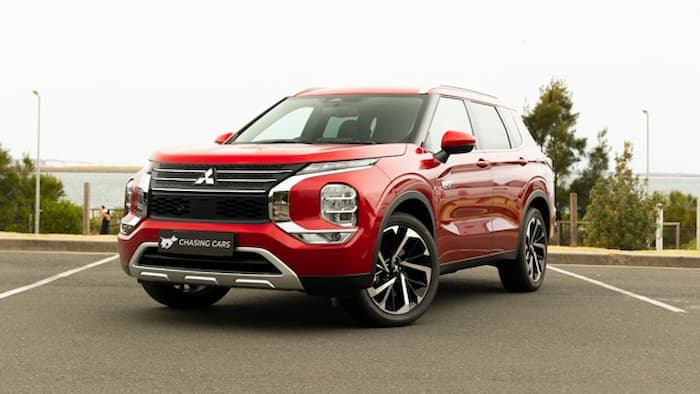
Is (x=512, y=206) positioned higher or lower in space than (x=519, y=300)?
higher

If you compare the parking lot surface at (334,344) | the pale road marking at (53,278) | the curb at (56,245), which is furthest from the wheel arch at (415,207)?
the curb at (56,245)

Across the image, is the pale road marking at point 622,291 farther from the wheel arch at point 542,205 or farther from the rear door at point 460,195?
the rear door at point 460,195

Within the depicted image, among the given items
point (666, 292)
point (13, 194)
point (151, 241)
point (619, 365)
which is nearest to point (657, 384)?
point (619, 365)

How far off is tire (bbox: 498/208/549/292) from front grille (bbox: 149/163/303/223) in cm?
331

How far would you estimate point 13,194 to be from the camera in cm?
8512

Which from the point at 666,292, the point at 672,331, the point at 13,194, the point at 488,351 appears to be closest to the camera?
the point at 488,351

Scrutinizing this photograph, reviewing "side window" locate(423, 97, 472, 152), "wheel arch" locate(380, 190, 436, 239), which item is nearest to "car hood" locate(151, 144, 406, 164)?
"wheel arch" locate(380, 190, 436, 239)

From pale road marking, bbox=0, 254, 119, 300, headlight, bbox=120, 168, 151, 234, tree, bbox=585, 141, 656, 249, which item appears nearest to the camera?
headlight, bbox=120, 168, 151, 234

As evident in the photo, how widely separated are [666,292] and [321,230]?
15.4 feet

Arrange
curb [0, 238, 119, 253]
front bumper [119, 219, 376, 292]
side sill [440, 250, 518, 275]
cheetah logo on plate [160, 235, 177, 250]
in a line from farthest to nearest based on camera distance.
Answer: curb [0, 238, 119, 253], side sill [440, 250, 518, 275], cheetah logo on plate [160, 235, 177, 250], front bumper [119, 219, 376, 292]

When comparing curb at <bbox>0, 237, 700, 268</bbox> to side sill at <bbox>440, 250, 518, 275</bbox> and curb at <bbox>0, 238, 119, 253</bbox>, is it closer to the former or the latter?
curb at <bbox>0, 238, 119, 253</bbox>

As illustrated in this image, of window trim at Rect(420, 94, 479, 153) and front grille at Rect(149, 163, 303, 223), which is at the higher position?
window trim at Rect(420, 94, 479, 153)

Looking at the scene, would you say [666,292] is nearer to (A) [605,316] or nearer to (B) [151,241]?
(A) [605,316]

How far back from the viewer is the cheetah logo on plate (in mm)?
6520
